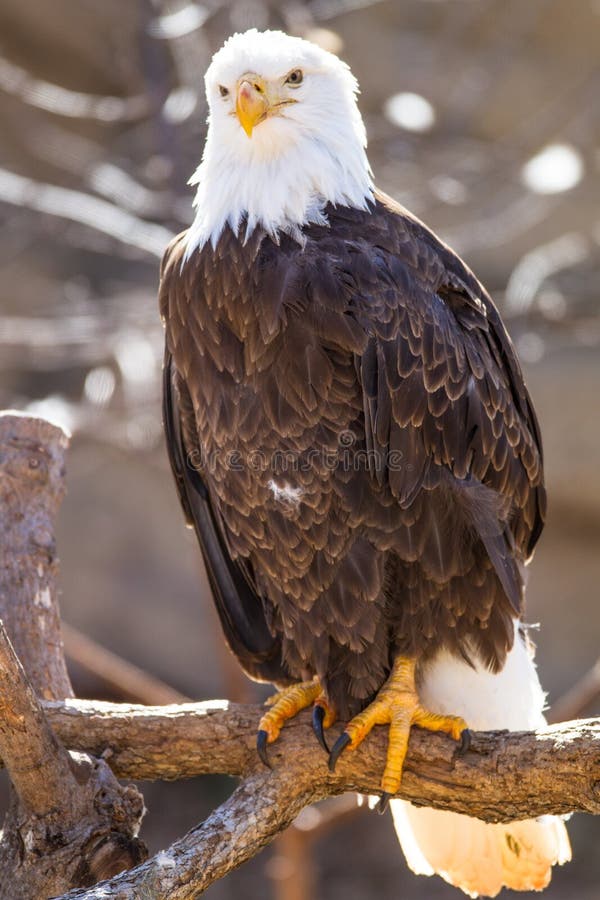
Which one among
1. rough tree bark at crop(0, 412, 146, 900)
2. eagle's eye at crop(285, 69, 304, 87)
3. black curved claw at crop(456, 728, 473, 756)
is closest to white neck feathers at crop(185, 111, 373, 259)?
eagle's eye at crop(285, 69, 304, 87)

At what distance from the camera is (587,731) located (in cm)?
234

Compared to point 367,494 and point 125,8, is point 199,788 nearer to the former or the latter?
point 125,8

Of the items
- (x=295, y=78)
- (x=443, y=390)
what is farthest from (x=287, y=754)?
(x=295, y=78)

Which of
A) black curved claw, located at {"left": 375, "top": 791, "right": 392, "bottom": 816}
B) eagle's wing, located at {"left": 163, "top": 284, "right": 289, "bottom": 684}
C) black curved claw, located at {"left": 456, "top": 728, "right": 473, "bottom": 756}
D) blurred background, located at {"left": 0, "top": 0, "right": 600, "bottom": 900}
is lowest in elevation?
black curved claw, located at {"left": 375, "top": 791, "right": 392, "bottom": 816}

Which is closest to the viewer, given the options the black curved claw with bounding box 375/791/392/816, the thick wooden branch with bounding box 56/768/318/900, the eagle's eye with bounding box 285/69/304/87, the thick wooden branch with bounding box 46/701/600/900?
the thick wooden branch with bounding box 56/768/318/900

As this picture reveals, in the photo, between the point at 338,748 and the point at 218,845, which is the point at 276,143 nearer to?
the point at 338,748

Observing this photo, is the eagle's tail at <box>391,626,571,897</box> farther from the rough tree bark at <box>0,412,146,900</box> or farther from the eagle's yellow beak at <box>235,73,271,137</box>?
the eagle's yellow beak at <box>235,73,271,137</box>

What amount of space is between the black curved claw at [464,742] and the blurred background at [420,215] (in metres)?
3.32

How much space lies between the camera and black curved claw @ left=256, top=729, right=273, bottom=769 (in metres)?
2.63

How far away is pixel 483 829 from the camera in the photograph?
310 cm

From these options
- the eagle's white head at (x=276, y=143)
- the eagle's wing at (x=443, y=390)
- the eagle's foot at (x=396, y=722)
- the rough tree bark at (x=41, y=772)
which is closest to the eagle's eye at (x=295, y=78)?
the eagle's white head at (x=276, y=143)

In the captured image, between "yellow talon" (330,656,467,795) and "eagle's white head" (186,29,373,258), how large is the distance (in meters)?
1.12

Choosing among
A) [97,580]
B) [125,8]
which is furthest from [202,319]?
[97,580]

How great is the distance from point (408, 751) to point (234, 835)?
0.51 metres
